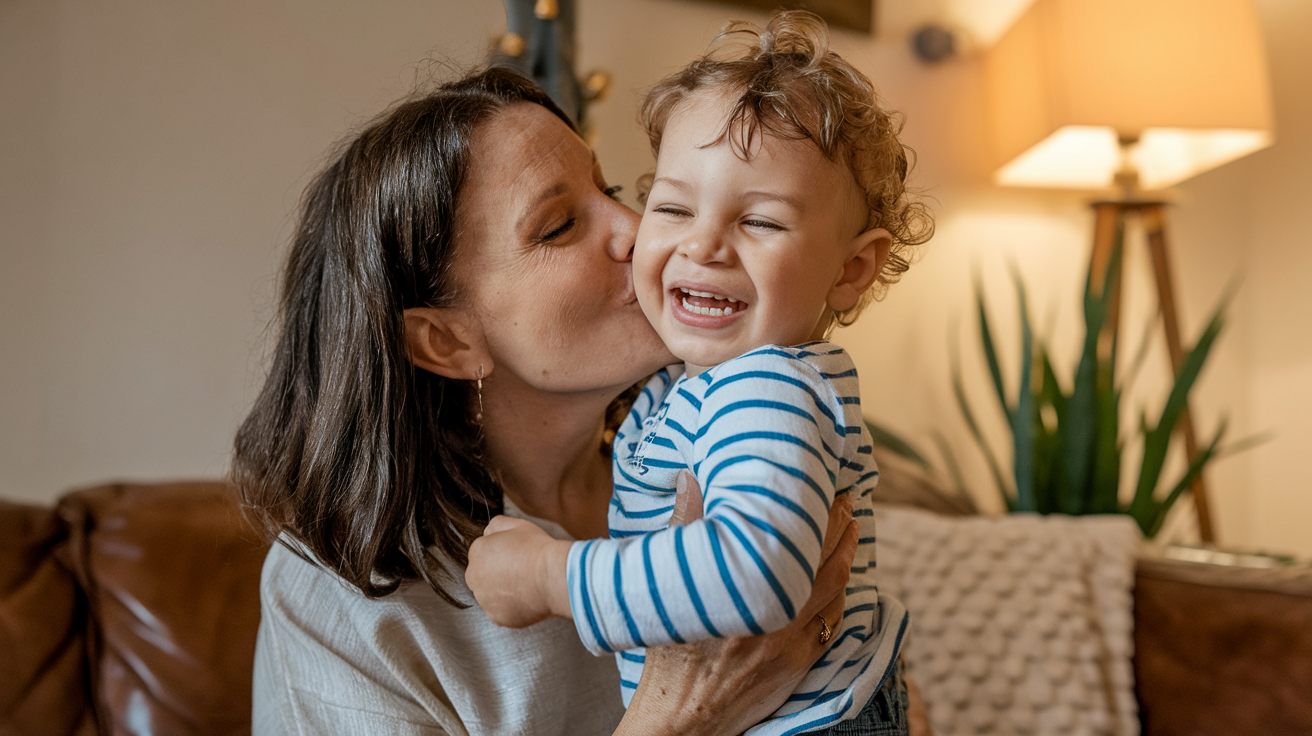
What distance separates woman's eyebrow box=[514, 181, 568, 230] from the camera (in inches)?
40.6

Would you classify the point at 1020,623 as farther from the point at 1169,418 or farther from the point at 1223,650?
the point at 1169,418

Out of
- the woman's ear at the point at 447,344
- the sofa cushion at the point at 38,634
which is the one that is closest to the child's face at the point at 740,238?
the woman's ear at the point at 447,344

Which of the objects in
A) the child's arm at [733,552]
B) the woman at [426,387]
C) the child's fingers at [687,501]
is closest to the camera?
the child's arm at [733,552]

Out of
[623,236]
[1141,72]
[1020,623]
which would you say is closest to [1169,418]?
[1141,72]

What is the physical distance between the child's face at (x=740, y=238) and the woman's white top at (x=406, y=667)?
0.45m

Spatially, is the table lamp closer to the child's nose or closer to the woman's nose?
the woman's nose

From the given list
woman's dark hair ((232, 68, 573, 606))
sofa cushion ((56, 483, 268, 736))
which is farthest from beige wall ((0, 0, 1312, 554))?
woman's dark hair ((232, 68, 573, 606))

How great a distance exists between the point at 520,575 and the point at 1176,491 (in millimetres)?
1973

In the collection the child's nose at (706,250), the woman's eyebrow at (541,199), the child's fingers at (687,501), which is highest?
the woman's eyebrow at (541,199)

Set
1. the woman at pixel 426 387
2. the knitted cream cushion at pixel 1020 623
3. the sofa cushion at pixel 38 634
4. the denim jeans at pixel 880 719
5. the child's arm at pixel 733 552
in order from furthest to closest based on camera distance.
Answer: the knitted cream cushion at pixel 1020 623
the sofa cushion at pixel 38 634
the woman at pixel 426 387
the denim jeans at pixel 880 719
the child's arm at pixel 733 552

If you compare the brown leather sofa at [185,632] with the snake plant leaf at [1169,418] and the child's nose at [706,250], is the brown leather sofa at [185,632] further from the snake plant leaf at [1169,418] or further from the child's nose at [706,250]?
the child's nose at [706,250]

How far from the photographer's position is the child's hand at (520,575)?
704 millimetres

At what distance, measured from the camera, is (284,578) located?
3.61 ft

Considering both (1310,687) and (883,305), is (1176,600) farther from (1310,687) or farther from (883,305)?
(883,305)
